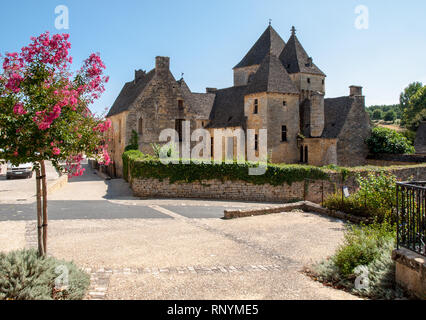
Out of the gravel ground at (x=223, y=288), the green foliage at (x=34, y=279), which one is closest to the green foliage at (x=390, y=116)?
the gravel ground at (x=223, y=288)

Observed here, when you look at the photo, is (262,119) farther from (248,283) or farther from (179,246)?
(248,283)

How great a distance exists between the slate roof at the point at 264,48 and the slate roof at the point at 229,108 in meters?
4.50

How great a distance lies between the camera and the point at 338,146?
33656 mm

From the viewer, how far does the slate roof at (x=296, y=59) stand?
38062mm

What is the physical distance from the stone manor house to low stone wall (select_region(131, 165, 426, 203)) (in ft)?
28.9

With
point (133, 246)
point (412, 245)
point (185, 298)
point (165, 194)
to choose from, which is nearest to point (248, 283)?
point (185, 298)

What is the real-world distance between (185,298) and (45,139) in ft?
11.3

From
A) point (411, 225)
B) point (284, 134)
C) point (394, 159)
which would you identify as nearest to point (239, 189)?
point (284, 134)

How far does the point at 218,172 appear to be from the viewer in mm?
22453

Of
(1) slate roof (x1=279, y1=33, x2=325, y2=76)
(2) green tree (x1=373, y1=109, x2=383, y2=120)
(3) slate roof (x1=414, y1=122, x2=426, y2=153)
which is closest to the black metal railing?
(1) slate roof (x1=279, y1=33, x2=325, y2=76)

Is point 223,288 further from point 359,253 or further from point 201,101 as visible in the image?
point 201,101

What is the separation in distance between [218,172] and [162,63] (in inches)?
532

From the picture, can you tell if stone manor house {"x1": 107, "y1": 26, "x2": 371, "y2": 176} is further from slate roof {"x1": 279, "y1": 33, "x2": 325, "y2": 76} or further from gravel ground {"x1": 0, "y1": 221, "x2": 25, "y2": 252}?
gravel ground {"x1": 0, "y1": 221, "x2": 25, "y2": 252}

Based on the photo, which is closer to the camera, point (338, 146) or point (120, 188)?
point (120, 188)
